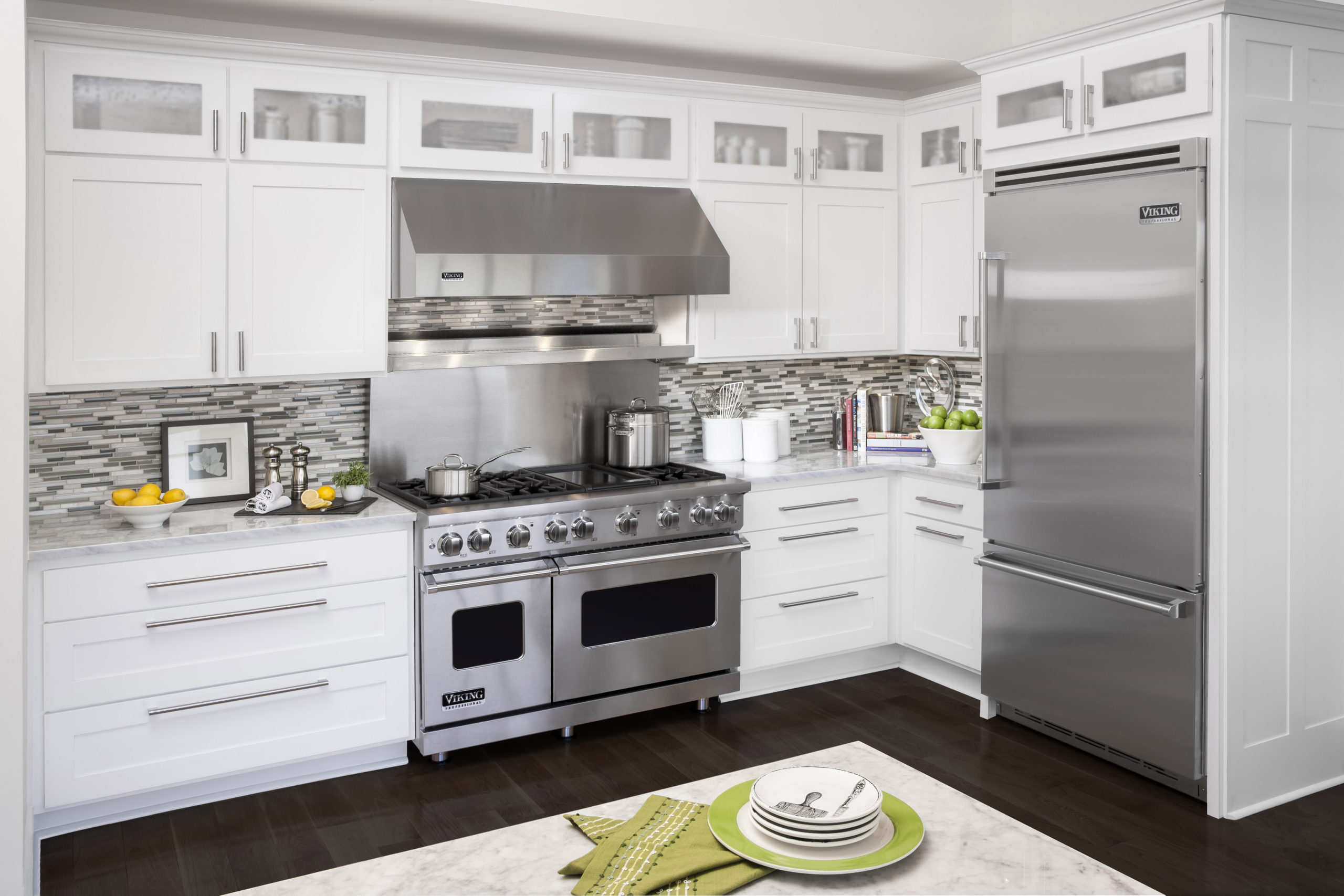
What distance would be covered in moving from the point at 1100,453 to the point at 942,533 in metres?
0.96

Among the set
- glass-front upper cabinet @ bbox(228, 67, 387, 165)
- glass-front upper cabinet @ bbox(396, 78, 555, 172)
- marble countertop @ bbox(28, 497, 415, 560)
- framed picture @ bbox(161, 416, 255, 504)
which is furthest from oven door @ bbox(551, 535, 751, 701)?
glass-front upper cabinet @ bbox(228, 67, 387, 165)

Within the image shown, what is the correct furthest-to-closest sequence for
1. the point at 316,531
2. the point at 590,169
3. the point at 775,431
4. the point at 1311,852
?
the point at 775,431
the point at 590,169
the point at 316,531
the point at 1311,852

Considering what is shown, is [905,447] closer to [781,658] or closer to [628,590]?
[781,658]

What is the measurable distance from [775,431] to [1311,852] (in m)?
2.49

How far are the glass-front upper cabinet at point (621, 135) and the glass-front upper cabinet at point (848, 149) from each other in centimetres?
62

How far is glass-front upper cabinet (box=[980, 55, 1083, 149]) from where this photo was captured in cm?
362

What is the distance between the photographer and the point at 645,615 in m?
4.07

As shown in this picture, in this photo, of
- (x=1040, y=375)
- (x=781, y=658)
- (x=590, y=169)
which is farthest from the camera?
(x=781, y=658)

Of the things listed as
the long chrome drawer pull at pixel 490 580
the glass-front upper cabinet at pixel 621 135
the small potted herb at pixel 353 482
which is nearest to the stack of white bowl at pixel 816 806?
the long chrome drawer pull at pixel 490 580

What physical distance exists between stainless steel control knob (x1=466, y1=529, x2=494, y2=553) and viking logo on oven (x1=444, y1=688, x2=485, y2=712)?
1.64ft

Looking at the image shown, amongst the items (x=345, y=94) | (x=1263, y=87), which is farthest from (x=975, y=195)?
(x=345, y=94)

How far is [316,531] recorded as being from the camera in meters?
3.48

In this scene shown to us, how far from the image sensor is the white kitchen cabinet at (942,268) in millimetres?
4590

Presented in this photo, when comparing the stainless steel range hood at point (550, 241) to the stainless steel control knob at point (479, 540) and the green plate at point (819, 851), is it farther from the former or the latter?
the green plate at point (819, 851)
